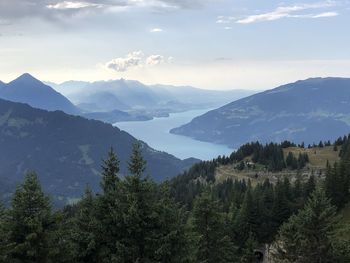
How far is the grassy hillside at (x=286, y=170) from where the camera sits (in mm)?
147875

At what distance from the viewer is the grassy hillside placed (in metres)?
148

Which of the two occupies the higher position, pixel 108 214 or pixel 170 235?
pixel 108 214

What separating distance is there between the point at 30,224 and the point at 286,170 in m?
139

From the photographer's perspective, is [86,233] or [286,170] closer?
[86,233]

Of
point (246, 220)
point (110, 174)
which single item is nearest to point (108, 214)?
point (110, 174)

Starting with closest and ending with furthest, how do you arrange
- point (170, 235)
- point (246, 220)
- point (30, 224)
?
point (30, 224)
point (170, 235)
point (246, 220)

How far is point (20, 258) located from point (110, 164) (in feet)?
24.8

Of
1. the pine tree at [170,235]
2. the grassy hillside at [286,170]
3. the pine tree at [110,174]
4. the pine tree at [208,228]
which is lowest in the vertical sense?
the grassy hillside at [286,170]

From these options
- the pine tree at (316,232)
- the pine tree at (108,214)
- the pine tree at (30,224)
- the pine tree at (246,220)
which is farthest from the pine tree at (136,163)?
the pine tree at (246,220)

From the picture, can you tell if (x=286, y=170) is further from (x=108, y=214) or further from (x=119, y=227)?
(x=119, y=227)

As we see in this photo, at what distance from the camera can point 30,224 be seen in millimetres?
24469

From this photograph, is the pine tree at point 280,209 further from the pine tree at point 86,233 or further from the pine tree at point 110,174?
the pine tree at point 86,233

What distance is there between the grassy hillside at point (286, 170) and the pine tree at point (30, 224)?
4811 inches

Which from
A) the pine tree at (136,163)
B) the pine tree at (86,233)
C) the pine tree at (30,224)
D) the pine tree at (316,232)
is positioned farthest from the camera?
the pine tree at (316,232)
